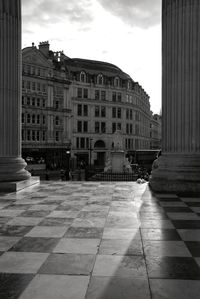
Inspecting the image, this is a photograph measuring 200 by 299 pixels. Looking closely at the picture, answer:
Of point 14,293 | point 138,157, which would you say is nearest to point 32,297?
point 14,293

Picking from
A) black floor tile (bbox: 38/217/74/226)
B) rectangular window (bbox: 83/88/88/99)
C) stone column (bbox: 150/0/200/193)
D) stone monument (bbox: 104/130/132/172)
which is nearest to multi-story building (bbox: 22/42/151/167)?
rectangular window (bbox: 83/88/88/99)

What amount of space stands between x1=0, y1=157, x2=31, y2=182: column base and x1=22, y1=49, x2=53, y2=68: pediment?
54715 mm

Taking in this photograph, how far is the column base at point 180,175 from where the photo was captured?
10.9 metres

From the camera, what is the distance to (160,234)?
5.86 m

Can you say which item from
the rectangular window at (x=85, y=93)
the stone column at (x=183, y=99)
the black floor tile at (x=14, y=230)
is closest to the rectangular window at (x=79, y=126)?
the rectangular window at (x=85, y=93)

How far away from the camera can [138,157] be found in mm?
57188

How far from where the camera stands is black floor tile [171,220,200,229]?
21.2 feet

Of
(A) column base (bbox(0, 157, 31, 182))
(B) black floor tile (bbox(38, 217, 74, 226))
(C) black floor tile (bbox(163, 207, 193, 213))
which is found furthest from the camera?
(A) column base (bbox(0, 157, 31, 182))

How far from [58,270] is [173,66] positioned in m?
9.03

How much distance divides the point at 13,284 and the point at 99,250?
1.60 metres

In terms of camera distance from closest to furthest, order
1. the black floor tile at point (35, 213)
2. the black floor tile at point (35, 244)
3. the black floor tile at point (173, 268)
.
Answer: the black floor tile at point (173, 268), the black floor tile at point (35, 244), the black floor tile at point (35, 213)

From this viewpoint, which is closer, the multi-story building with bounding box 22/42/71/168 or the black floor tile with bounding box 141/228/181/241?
the black floor tile with bounding box 141/228/181/241

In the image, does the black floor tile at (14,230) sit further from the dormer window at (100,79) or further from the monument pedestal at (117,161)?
the dormer window at (100,79)

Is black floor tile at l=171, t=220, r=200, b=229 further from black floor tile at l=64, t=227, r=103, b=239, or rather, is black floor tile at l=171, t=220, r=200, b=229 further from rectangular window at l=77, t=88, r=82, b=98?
rectangular window at l=77, t=88, r=82, b=98
